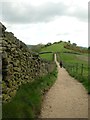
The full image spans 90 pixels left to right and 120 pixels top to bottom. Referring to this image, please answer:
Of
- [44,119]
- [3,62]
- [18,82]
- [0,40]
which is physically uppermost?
[0,40]

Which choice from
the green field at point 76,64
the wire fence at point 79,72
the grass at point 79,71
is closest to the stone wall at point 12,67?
the grass at point 79,71

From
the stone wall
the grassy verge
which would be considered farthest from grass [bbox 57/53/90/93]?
the grassy verge

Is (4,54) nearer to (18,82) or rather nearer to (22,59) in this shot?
(18,82)

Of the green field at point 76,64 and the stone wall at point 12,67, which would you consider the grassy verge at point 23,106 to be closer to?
the stone wall at point 12,67

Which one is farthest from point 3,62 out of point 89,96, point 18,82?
point 89,96

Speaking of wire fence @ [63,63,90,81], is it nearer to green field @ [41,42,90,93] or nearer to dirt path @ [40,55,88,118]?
green field @ [41,42,90,93]

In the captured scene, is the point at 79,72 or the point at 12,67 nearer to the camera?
the point at 12,67

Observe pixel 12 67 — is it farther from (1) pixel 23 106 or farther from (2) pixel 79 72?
(2) pixel 79 72

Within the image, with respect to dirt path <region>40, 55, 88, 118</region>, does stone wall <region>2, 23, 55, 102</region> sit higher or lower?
higher

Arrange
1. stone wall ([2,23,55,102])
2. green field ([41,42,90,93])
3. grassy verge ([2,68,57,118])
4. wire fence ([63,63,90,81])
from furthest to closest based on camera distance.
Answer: wire fence ([63,63,90,81]), green field ([41,42,90,93]), stone wall ([2,23,55,102]), grassy verge ([2,68,57,118])

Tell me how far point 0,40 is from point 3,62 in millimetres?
779

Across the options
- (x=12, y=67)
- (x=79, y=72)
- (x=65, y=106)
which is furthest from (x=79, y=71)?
(x=12, y=67)

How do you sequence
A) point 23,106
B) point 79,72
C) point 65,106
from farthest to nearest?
1. point 79,72
2. point 65,106
3. point 23,106

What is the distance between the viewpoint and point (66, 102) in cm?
1454
